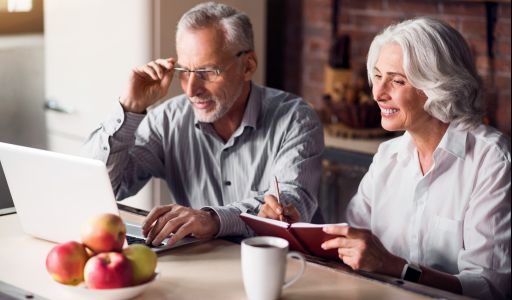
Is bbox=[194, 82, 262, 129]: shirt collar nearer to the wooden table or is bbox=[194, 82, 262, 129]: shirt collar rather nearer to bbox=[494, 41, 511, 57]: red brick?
the wooden table

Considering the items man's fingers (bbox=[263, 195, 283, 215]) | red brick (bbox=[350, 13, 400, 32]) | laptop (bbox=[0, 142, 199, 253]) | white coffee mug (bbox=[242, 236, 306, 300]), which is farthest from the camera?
red brick (bbox=[350, 13, 400, 32])

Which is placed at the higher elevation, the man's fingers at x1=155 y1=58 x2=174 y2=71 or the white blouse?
the man's fingers at x1=155 y1=58 x2=174 y2=71

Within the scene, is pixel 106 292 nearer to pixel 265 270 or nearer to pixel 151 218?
pixel 265 270

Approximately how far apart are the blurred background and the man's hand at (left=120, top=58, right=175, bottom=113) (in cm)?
88

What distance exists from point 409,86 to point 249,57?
1.94 ft

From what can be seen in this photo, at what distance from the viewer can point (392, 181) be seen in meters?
2.51

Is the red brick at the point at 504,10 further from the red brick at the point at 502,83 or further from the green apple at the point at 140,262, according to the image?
the green apple at the point at 140,262

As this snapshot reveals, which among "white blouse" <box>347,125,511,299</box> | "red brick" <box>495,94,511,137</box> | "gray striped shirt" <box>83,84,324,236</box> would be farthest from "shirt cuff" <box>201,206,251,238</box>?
"red brick" <box>495,94,511,137</box>

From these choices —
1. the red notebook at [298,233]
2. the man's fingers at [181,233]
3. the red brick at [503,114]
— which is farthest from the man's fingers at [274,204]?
the red brick at [503,114]

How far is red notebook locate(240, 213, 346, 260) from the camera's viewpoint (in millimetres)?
2029

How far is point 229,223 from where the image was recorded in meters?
2.32

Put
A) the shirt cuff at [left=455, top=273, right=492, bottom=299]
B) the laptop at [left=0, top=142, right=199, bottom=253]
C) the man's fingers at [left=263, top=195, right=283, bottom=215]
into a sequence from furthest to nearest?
the man's fingers at [left=263, top=195, right=283, bottom=215], the shirt cuff at [left=455, top=273, right=492, bottom=299], the laptop at [left=0, top=142, right=199, bottom=253]

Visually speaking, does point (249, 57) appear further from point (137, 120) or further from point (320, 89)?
point (320, 89)

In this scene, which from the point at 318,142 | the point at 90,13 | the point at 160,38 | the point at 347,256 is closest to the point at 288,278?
the point at 347,256
